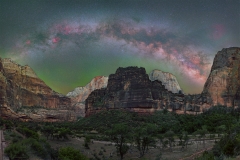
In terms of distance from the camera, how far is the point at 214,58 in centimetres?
13725

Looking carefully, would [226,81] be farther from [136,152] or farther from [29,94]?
[29,94]

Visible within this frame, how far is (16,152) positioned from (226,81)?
11323 cm

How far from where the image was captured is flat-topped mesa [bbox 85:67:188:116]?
106 metres

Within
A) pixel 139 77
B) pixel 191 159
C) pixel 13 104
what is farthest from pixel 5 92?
A: pixel 191 159

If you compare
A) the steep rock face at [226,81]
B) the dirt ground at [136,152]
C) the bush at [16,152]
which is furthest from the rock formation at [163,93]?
the bush at [16,152]

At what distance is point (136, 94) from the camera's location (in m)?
108

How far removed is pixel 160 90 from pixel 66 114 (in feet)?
319

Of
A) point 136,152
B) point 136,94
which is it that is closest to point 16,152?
point 136,152

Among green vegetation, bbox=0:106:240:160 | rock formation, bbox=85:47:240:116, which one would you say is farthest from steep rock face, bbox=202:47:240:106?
green vegetation, bbox=0:106:240:160

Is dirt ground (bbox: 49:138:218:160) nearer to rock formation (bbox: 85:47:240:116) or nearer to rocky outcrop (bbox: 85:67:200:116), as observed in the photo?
rocky outcrop (bbox: 85:67:200:116)

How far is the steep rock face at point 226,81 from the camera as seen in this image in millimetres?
123188

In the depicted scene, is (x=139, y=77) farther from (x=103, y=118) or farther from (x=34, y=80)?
(x=34, y=80)

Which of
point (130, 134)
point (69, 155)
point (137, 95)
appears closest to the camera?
point (69, 155)

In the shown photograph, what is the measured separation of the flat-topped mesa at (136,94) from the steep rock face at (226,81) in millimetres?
17391
